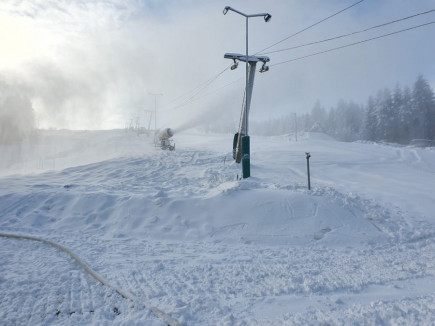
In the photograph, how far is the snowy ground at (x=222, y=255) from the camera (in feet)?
13.1

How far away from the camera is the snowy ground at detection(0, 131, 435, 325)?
157 inches

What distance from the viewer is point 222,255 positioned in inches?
250

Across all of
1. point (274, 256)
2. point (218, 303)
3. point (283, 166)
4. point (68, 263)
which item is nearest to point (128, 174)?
point (283, 166)

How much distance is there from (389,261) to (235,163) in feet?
41.5

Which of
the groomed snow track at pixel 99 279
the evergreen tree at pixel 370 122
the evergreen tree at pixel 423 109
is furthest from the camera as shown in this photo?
the evergreen tree at pixel 370 122

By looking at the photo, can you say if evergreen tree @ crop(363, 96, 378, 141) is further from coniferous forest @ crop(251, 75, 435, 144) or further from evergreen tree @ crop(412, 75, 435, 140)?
evergreen tree @ crop(412, 75, 435, 140)

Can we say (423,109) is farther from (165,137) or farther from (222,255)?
(222,255)

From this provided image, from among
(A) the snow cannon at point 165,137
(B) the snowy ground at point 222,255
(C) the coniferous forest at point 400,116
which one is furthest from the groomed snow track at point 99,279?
(C) the coniferous forest at point 400,116

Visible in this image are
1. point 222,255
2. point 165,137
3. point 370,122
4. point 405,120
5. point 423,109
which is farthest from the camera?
point 370,122

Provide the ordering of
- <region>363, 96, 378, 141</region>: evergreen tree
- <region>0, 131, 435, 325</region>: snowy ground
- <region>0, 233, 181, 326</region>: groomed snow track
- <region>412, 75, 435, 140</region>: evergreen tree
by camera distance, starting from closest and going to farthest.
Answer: <region>0, 233, 181, 326</region>: groomed snow track, <region>0, 131, 435, 325</region>: snowy ground, <region>412, 75, 435, 140</region>: evergreen tree, <region>363, 96, 378, 141</region>: evergreen tree

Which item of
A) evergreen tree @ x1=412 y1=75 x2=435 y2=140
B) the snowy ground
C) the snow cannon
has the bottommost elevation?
the snowy ground

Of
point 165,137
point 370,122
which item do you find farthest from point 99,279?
point 370,122

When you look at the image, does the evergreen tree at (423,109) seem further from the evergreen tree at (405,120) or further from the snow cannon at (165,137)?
the snow cannon at (165,137)

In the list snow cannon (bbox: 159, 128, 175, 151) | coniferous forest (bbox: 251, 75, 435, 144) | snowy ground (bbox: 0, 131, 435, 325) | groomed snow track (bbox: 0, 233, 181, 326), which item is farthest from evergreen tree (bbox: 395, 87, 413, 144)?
groomed snow track (bbox: 0, 233, 181, 326)
